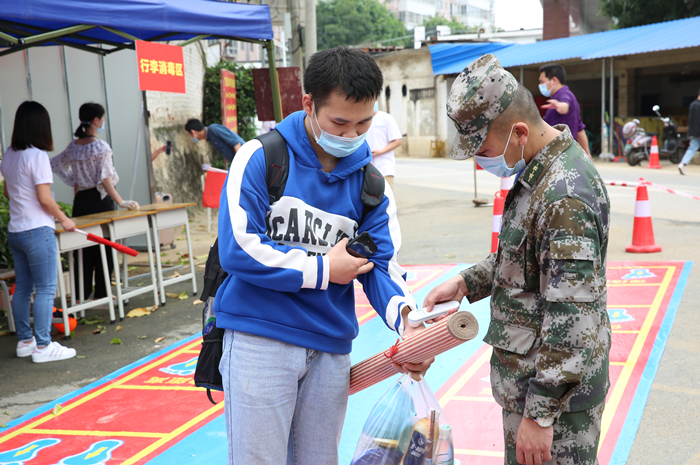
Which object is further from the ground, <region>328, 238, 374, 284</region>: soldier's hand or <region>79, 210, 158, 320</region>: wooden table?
<region>328, 238, 374, 284</region>: soldier's hand

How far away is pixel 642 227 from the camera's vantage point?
280 inches

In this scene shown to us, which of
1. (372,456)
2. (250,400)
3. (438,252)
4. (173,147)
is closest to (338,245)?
(250,400)

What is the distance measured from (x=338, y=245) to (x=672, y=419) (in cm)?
253

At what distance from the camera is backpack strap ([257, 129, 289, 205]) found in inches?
73.8

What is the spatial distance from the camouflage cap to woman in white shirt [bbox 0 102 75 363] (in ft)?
13.0

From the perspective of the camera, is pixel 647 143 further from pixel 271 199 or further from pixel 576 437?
pixel 271 199

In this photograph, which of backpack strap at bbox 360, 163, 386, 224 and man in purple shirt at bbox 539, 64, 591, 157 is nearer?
backpack strap at bbox 360, 163, 386, 224

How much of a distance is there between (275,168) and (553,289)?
2.88ft

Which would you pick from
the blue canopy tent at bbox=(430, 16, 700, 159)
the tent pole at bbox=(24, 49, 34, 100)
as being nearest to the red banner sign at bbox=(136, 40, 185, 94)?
the tent pole at bbox=(24, 49, 34, 100)

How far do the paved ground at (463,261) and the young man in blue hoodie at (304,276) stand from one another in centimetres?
187

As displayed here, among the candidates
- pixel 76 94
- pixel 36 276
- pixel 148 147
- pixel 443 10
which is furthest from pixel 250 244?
pixel 443 10

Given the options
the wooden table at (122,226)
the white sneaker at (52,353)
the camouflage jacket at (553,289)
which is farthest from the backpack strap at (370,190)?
the wooden table at (122,226)

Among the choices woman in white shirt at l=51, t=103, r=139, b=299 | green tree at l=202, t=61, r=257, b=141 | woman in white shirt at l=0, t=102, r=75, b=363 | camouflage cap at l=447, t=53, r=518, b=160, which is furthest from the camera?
green tree at l=202, t=61, r=257, b=141

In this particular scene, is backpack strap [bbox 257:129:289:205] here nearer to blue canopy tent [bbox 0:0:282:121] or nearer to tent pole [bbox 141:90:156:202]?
blue canopy tent [bbox 0:0:282:121]
